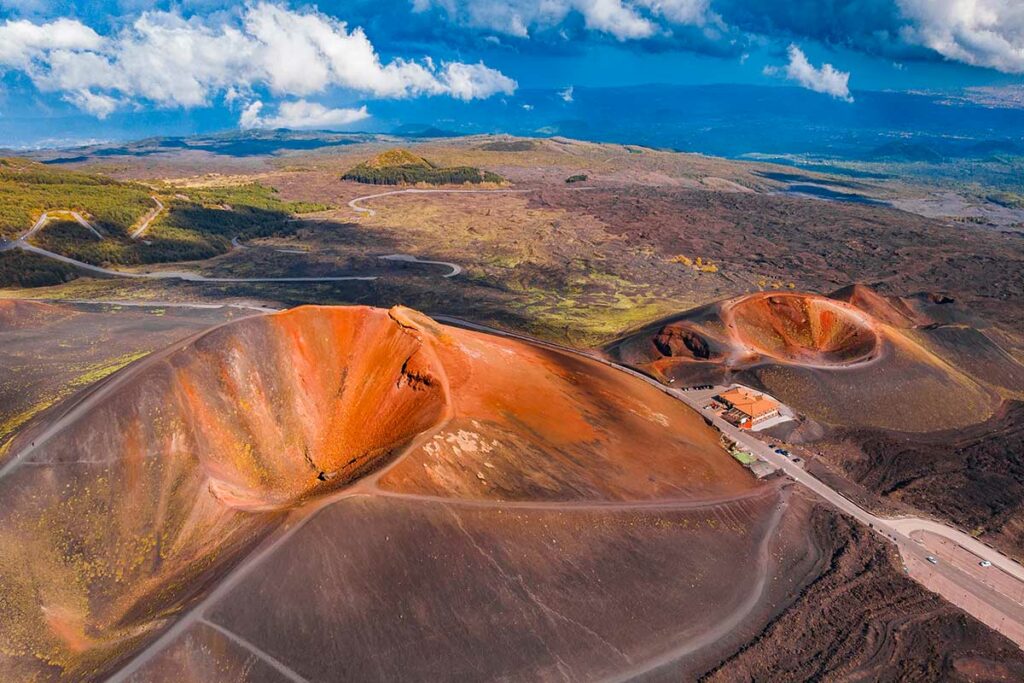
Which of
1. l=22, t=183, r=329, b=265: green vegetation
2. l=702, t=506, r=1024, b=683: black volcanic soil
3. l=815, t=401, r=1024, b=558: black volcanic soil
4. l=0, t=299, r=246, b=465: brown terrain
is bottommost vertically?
l=702, t=506, r=1024, b=683: black volcanic soil

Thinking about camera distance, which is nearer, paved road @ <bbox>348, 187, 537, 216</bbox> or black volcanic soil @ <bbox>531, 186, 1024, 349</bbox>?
black volcanic soil @ <bbox>531, 186, 1024, 349</bbox>

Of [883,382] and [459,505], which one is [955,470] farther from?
[459,505]

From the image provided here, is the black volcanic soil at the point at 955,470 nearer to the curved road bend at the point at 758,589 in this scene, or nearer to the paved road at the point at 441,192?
the curved road bend at the point at 758,589

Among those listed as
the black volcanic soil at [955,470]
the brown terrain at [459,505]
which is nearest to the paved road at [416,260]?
the brown terrain at [459,505]

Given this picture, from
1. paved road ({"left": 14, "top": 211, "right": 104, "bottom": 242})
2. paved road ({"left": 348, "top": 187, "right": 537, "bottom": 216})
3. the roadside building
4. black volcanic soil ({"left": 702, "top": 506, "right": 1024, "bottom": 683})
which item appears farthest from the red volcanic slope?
paved road ({"left": 348, "top": 187, "right": 537, "bottom": 216})

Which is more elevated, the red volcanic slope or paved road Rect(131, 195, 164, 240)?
paved road Rect(131, 195, 164, 240)

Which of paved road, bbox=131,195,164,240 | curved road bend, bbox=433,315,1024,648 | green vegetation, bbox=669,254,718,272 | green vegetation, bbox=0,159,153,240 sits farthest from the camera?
paved road, bbox=131,195,164,240

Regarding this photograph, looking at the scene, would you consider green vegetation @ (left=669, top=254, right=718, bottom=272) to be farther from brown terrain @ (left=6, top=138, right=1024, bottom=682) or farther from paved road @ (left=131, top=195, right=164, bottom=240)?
paved road @ (left=131, top=195, right=164, bottom=240)
